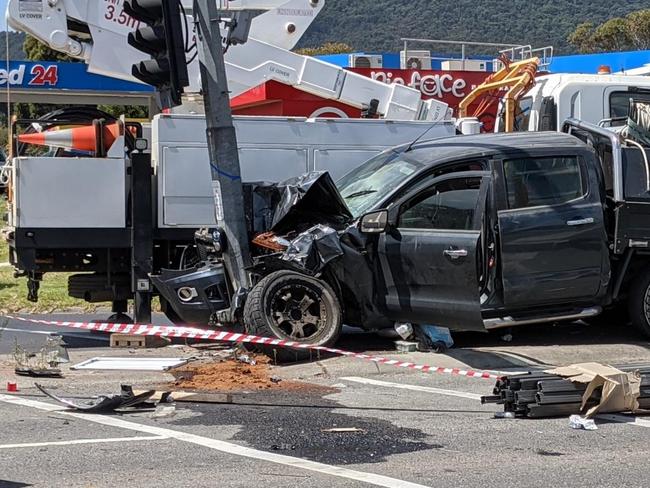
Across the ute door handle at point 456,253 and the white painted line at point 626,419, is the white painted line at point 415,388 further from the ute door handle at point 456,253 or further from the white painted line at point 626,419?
the ute door handle at point 456,253

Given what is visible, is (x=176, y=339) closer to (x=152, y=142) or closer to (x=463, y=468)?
(x=152, y=142)

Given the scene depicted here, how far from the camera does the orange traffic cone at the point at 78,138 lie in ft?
36.3

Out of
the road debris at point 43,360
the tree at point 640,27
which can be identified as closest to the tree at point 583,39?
the tree at point 640,27

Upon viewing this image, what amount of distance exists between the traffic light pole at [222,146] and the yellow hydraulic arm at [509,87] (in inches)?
195

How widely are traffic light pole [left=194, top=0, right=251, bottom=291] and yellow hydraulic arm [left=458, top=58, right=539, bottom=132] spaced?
496 cm

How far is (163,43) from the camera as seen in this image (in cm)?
902

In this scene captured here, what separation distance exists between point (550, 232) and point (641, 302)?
1.43m

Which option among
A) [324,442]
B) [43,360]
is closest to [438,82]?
[43,360]

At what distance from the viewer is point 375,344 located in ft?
35.7

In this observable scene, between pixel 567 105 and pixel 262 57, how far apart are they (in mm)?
3829

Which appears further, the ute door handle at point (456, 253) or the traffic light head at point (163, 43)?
the ute door handle at point (456, 253)

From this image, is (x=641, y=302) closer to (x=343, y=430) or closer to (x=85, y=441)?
(x=343, y=430)

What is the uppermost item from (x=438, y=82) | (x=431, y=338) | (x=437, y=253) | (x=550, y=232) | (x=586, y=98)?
(x=438, y=82)

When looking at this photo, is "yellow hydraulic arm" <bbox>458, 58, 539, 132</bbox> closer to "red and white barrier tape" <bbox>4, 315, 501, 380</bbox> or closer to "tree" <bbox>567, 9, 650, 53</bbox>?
"red and white barrier tape" <bbox>4, 315, 501, 380</bbox>
